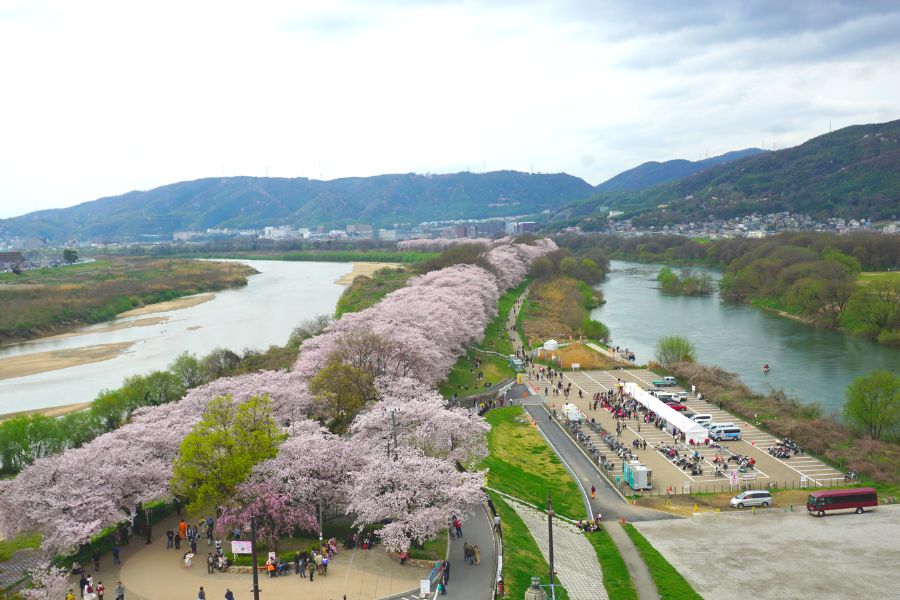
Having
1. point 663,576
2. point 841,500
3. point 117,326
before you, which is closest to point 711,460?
point 841,500

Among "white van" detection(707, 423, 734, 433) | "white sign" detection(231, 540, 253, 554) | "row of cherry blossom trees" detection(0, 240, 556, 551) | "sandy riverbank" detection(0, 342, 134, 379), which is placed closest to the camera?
"white sign" detection(231, 540, 253, 554)

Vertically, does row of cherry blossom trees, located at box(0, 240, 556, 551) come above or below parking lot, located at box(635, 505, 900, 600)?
above

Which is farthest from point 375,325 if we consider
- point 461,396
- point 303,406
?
point 303,406

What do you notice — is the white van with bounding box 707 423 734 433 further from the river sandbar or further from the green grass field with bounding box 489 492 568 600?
the river sandbar

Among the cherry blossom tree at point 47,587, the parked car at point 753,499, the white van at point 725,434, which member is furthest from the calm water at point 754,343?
the cherry blossom tree at point 47,587

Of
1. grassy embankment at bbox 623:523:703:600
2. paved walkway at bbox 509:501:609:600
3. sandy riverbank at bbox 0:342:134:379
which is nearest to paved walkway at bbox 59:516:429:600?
paved walkway at bbox 509:501:609:600

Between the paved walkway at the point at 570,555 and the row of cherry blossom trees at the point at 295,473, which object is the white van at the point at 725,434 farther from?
the row of cherry blossom trees at the point at 295,473

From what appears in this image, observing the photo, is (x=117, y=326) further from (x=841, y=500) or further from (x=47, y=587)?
(x=841, y=500)
